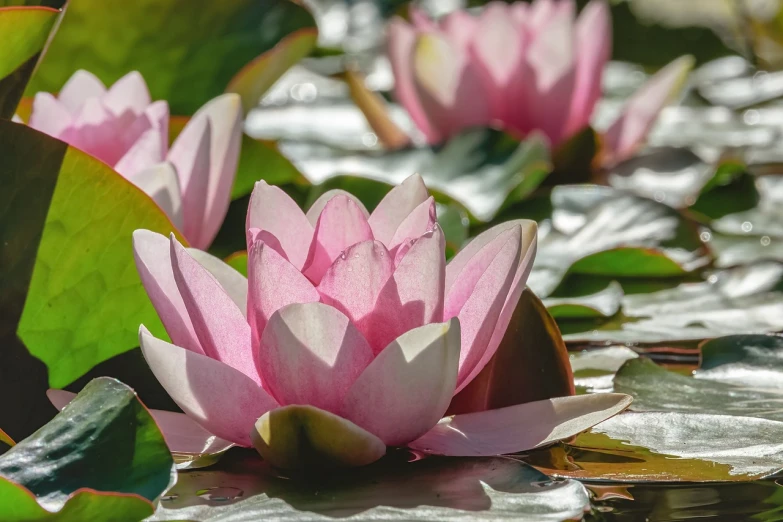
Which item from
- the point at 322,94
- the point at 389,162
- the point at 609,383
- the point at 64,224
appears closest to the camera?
the point at 64,224

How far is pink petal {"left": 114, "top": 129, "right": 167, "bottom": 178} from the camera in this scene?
842mm

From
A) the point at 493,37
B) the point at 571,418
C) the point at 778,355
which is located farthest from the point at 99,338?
the point at 493,37

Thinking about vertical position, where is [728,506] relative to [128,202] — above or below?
below

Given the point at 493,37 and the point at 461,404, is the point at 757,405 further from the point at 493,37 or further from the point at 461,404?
the point at 493,37

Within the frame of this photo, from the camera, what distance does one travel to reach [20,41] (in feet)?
2.23

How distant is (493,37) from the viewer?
1504 millimetres

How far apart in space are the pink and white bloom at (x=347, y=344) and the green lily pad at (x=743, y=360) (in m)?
0.23

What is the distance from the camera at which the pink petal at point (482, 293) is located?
61cm

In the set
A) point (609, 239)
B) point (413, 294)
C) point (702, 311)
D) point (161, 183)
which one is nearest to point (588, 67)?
point (609, 239)

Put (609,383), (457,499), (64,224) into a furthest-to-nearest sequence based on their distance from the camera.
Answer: (609,383), (64,224), (457,499)

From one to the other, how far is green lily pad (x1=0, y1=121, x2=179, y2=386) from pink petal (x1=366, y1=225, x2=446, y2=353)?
21cm

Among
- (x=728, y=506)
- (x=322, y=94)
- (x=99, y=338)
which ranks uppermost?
(x=322, y=94)

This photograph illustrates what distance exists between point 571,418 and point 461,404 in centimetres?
9

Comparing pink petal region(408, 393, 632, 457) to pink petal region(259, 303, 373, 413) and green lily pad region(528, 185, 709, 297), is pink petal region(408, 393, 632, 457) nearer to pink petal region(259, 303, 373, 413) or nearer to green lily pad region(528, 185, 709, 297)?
pink petal region(259, 303, 373, 413)
